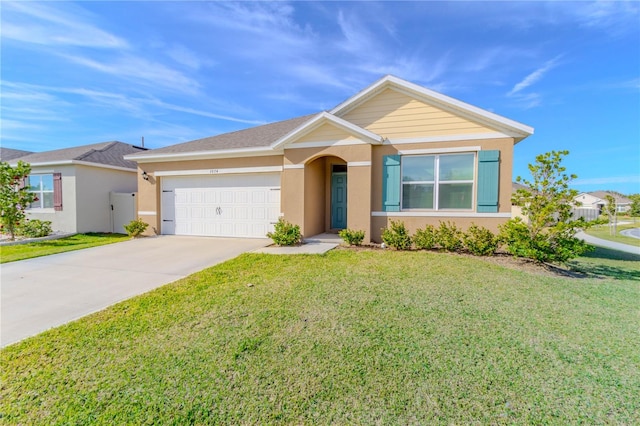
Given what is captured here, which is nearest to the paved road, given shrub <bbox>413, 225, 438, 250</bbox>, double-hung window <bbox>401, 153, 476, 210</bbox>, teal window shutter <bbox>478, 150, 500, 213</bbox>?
teal window shutter <bbox>478, 150, 500, 213</bbox>

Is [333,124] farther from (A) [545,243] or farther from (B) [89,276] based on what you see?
(B) [89,276]

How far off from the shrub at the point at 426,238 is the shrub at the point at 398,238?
0.24 metres

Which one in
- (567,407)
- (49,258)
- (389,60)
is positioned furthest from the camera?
(389,60)

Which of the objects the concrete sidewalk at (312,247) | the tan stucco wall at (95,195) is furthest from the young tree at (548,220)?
the tan stucco wall at (95,195)

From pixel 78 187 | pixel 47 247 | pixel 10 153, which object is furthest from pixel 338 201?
pixel 10 153

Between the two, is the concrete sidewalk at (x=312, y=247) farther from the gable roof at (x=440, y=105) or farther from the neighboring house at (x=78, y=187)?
the neighboring house at (x=78, y=187)

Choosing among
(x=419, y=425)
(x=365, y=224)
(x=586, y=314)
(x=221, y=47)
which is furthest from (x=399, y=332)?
(x=221, y=47)

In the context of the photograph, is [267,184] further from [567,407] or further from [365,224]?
[567,407]

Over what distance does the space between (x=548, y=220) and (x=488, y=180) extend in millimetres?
1945

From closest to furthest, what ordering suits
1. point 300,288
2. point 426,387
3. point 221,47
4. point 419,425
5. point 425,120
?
point 419,425 → point 426,387 → point 300,288 → point 425,120 → point 221,47

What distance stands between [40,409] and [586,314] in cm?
647

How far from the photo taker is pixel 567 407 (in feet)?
7.47

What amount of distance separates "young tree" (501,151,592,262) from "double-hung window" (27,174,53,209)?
18432 millimetres

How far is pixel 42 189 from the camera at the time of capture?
13.2 m
